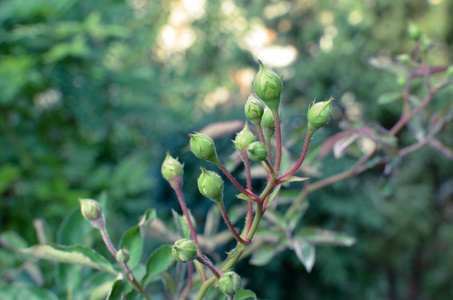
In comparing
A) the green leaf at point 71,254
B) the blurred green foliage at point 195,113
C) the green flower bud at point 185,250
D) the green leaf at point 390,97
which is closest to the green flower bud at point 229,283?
the green flower bud at point 185,250

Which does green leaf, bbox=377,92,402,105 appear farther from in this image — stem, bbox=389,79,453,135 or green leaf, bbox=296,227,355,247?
green leaf, bbox=296,227,355,247

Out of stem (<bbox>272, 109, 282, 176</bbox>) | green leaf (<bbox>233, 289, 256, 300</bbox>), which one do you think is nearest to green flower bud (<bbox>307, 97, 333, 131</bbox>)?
stem (<bbox>272, 109, 282, 176</bbox>)

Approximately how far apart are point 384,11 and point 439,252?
7.90 feet

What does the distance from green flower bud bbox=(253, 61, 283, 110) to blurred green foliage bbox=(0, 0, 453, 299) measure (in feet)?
0.83

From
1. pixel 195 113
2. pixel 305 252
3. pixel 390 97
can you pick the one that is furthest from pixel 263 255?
pixel 195 113

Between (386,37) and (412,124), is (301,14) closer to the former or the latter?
(386,37)

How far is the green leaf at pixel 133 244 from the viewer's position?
1.03 feet

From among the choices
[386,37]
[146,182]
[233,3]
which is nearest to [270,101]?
[146,182]

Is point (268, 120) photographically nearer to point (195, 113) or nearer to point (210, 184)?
point (210, 184)

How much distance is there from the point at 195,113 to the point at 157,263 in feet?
6.04

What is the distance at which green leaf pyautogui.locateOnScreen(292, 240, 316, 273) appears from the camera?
16.9 inches

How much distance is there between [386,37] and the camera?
3664mm

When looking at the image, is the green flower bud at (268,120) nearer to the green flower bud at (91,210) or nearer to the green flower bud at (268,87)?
the green flower bud at (268,87)

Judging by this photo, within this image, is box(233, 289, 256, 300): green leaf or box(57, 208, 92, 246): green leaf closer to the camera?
box(233, 289, 256, 300): green leaf
